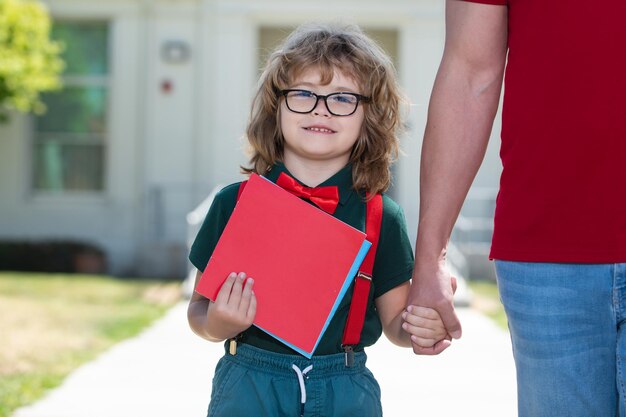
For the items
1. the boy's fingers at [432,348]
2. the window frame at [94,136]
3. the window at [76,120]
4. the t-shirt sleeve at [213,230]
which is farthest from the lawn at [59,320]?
the boy's fingers at [432,348]

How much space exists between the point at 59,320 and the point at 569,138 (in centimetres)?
595

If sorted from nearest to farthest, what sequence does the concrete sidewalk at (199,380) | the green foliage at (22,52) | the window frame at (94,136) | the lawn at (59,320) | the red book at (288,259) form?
the red book at (288,259), the concrete sidewalk at (199,380), the lawn at (59,320), the green foliage at (22,52), the window frame at (94,136)

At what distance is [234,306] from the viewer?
2168mm

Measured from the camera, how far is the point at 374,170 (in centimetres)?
244

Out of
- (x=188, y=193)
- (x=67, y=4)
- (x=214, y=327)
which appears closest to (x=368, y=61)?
(x=214, y=327)

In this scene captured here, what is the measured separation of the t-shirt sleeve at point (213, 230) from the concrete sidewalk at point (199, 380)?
2.14 meters

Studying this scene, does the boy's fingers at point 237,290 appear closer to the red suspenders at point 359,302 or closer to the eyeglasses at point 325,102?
the red suspenders at point 359,302

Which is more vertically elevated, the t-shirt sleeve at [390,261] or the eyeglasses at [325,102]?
the eyeglasses at [325,102]

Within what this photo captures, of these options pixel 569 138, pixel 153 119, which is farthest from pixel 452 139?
pixel 153 119

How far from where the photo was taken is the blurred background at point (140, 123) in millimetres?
11078

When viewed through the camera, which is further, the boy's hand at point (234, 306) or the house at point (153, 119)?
the house at point (153, 119)

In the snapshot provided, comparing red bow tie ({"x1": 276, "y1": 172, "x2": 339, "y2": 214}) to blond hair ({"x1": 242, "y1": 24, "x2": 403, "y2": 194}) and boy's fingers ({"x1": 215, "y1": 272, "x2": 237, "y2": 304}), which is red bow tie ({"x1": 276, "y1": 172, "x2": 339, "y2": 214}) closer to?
blond hair ({"x1": 242, "y1": 24, "x2": 403, "y2": 194})

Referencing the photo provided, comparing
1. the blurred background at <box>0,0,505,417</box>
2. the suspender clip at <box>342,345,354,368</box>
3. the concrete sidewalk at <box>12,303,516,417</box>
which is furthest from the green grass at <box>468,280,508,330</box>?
→ the suspender clip at <box>342,345,354,368</box>

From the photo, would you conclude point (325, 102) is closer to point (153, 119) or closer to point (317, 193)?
point (317, 193)
